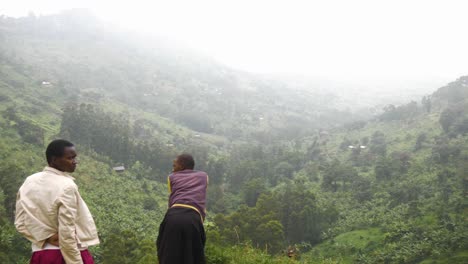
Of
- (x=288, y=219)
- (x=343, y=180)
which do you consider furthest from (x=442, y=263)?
(x=343, y=180)

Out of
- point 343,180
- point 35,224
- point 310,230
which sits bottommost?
point 310,230

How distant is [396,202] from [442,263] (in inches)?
495

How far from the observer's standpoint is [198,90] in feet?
395

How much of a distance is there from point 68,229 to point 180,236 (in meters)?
1.28

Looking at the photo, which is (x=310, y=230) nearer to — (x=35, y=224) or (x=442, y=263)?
(x=442, y=263)

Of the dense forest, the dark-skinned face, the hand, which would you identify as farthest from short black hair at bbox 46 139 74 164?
the dense forest

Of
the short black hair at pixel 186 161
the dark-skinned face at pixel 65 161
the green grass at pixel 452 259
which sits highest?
the dark-skinned face at pixel 65 161

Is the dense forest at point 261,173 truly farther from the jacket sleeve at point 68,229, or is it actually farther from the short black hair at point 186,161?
the jacket sleeve at point 68,229

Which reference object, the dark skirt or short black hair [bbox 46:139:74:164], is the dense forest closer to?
the dark skirt

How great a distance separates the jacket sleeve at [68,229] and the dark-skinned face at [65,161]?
0.92ft

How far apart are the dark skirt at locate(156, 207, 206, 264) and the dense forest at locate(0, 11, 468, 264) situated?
7.83 feet

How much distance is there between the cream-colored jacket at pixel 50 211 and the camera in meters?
3.30

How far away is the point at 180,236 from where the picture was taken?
4.21 metres

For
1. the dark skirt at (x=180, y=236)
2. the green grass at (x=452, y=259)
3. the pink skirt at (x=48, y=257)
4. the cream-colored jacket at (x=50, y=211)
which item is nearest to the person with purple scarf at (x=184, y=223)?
the dark skirt at (x=180, y=236)
